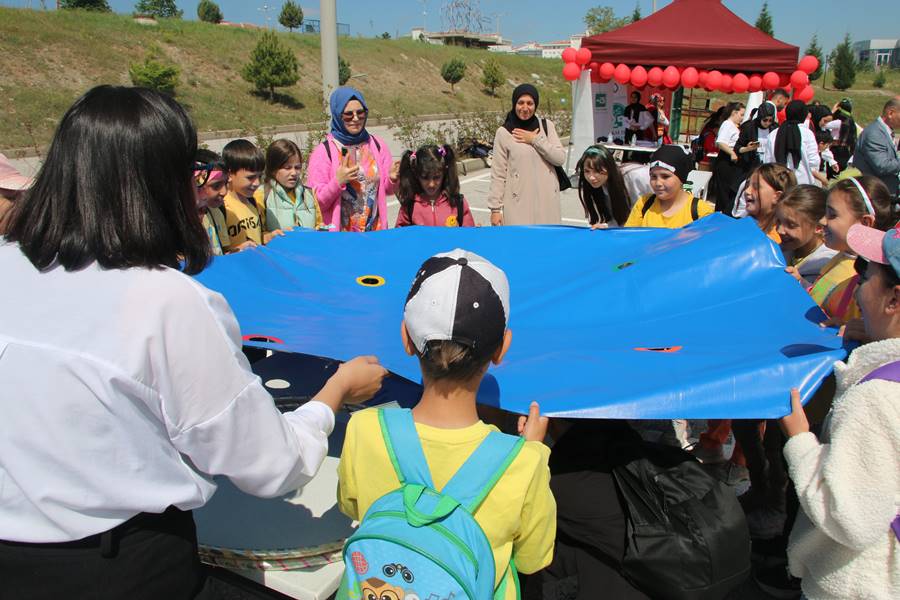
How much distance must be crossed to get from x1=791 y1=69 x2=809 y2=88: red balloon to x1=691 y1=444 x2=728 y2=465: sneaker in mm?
7959

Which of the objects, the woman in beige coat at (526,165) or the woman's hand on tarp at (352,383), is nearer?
the woman's hand on tarp at (352,383)

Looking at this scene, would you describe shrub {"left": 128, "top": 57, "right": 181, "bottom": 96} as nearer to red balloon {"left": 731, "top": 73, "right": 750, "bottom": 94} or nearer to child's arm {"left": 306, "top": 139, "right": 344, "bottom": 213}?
red balloon {"left": 731, "top": 73, "right": 750, "bottom": 94}

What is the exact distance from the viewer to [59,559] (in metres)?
1.25

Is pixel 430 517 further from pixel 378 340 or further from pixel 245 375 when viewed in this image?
pixel 378 340

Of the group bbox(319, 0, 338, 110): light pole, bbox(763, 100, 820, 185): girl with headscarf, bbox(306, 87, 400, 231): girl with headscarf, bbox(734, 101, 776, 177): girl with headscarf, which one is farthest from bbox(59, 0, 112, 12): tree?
bbox(306, 87, 400, 231): girl with headscarf

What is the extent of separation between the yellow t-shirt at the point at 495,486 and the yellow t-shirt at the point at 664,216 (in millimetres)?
2687

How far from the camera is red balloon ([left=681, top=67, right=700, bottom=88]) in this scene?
31.8 ft

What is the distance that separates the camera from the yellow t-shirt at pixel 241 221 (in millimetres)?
3814

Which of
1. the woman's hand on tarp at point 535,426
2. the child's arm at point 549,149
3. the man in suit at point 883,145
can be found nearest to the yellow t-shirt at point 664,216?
the child's arm at point 549,149

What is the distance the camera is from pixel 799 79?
943cm

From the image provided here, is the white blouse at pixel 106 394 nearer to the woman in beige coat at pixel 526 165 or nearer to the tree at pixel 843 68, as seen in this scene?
the woman in beige coat at pixel 526 165

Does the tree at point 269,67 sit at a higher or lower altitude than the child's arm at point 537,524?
higher

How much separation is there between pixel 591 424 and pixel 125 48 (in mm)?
33171

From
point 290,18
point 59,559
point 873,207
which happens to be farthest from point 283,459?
point 290,18
